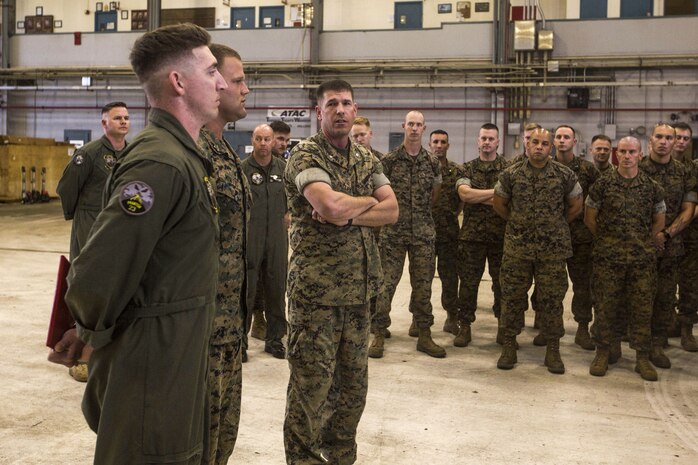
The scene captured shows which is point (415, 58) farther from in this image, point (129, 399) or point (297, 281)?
point (129, 399)

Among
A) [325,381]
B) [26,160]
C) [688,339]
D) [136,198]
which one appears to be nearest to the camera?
[136,198]

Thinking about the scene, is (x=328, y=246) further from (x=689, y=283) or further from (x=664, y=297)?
(x=689, y=283)

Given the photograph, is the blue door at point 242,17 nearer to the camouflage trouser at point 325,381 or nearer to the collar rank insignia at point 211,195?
the camouflage trouser at point 325,381

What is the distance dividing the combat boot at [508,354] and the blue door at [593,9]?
1198 cm

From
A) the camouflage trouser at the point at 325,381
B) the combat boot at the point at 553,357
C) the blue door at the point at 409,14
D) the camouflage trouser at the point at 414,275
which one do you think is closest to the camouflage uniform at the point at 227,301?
the camouflage trouser at the point at 325,381

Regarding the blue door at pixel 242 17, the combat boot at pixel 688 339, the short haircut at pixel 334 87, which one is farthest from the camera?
the blue door at pixel 242 17

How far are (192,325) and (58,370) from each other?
12.1ft

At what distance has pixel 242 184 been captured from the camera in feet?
9.10

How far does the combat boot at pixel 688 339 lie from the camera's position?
5.94 meters

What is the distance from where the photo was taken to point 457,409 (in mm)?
4465

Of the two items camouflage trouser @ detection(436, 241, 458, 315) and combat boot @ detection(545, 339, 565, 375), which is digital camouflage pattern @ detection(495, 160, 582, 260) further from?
camouflage trouser @ detection(436, 241, 458, 315)

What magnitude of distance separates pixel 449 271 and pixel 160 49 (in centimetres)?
478

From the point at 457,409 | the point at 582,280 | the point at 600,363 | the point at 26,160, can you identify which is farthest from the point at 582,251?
the point at 26,160

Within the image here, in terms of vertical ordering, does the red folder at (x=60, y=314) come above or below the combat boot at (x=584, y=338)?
above
